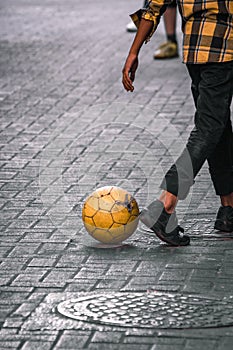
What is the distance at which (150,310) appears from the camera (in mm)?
5660

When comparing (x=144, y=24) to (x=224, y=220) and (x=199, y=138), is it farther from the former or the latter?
(x=224, y=220)

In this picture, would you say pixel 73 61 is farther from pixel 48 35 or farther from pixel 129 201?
pixel 129 201

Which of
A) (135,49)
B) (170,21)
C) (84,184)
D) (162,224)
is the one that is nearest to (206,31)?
(135,49)

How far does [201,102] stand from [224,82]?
0.63ft

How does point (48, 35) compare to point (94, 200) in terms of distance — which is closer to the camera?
point (94, 200)

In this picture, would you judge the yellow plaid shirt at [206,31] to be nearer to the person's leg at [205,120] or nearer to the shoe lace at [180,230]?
the person's leg at [205,120]

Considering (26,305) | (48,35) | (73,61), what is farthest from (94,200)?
(48,35)

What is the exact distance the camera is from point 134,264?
21.2 ft

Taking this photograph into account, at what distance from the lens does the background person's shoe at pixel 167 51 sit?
1360 cm

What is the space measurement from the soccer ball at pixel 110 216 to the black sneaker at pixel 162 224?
0.08 metres

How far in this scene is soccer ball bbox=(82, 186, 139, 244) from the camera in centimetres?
673

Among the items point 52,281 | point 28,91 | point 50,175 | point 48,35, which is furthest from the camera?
point 48,35

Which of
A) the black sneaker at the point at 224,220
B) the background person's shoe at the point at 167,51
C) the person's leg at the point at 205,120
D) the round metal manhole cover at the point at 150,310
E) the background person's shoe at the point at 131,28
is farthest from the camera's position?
the background person's shoe at the point at 131,28

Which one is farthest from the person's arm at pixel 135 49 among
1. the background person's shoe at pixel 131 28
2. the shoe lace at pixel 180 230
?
the background person's shoe at pixel 131 28
